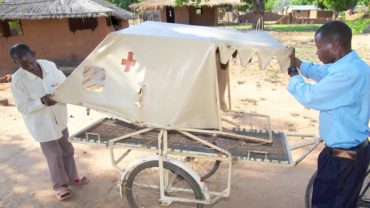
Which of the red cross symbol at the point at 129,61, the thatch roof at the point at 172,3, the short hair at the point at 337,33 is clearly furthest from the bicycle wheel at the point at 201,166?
the thatch roof at the point at 172,3

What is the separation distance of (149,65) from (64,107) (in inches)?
61.3

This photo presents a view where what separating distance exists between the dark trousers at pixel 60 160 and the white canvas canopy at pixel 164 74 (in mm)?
1113

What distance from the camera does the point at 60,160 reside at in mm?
4047

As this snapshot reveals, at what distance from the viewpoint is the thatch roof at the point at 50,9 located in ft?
41.6

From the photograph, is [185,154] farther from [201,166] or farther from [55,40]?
[55,40]

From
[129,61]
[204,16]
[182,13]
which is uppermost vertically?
[129,61]

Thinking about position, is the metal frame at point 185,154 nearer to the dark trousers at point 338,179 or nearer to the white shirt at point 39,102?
the dark trousers at point 338,179

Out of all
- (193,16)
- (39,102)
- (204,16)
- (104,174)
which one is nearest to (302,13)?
(204,16)

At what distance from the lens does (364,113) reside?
2.43 metres

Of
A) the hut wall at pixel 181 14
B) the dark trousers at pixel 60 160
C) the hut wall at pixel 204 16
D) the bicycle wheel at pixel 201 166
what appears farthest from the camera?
the hut wall at pixel 204 16

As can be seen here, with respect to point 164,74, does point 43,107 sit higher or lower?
lower

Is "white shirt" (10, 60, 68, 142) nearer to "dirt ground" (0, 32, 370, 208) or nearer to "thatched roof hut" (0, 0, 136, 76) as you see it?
"dirt ground" (0, 32, 370, 208)

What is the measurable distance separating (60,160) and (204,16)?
25.7 m

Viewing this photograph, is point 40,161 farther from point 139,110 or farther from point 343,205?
point 343,205
